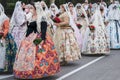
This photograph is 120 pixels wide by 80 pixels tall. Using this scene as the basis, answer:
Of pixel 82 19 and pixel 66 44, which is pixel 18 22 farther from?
pixel 82 19

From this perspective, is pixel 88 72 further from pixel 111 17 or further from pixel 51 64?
pixel 111 17

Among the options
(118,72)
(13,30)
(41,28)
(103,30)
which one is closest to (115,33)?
(103,30)

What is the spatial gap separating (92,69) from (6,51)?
2.42 metres

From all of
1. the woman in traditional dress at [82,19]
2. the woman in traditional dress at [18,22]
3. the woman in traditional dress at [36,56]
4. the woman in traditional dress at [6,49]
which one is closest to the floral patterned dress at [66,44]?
the woman in traditional dress at [18,22]

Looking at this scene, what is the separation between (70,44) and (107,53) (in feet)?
9.60

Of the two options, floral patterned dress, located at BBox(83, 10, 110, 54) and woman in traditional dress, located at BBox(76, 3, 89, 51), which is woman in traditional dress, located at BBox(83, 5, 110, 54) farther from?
woman in traditional dress, located at BBox(76, 3, 89, 51)

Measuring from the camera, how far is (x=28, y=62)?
10211 mm

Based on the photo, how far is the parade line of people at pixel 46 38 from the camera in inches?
404

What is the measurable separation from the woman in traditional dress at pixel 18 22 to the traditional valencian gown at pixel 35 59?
395cm

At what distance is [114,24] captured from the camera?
18.5 m

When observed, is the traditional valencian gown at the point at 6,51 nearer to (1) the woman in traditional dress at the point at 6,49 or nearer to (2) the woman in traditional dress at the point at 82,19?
(1) the woman in traditional dress at the point at 6,49

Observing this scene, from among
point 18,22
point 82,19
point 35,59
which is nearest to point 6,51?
point 35,59

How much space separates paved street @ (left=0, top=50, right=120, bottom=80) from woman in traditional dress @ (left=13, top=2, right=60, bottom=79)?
0.57 metres

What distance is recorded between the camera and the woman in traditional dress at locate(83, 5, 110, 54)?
51.1 ft
